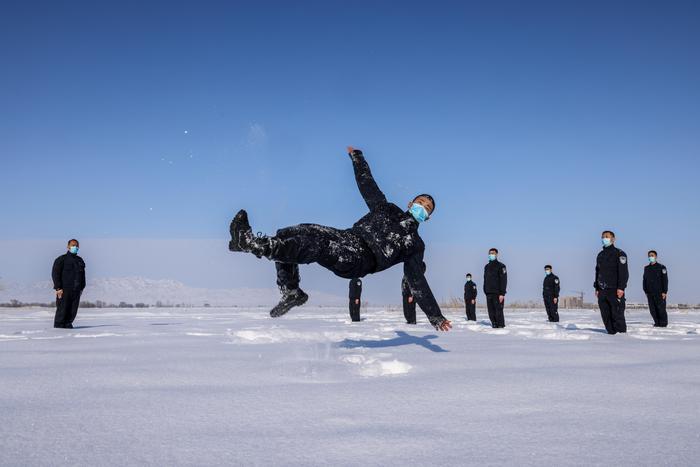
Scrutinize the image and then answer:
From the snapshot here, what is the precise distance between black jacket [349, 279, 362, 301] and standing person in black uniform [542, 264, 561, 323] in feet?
20.4

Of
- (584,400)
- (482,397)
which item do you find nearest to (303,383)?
(482,397)

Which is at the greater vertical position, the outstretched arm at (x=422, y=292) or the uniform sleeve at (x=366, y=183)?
the uniform sleeve at (x=366, y=183)

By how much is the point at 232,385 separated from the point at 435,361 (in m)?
2.23

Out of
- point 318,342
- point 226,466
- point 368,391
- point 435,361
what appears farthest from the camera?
point 318,342

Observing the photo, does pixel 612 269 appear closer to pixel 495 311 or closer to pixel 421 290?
pixel 495 311

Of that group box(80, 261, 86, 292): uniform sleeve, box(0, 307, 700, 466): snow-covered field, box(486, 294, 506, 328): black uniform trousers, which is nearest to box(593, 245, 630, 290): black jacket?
box(486, 294, 506, 328): black uniform trousers

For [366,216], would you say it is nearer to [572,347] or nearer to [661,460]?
[572,347]

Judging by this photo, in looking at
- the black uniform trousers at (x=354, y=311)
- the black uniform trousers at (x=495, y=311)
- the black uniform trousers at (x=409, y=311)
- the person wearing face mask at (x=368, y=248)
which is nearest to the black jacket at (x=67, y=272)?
the black uniform trousers at (x=354, y=311)

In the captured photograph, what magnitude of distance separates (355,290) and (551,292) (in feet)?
23.1

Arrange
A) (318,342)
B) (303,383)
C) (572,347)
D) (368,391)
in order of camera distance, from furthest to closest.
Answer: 1. (318,342)
2. (572,347)
3. (303,383)
4. (368,391)

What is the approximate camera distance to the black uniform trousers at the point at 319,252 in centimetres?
507

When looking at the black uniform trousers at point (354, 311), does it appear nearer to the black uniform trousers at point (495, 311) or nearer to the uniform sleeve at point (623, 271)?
the black uniform trousers at point (495, 311)

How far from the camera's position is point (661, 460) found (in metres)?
2.23

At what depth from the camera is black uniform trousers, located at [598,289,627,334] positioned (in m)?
10.7
